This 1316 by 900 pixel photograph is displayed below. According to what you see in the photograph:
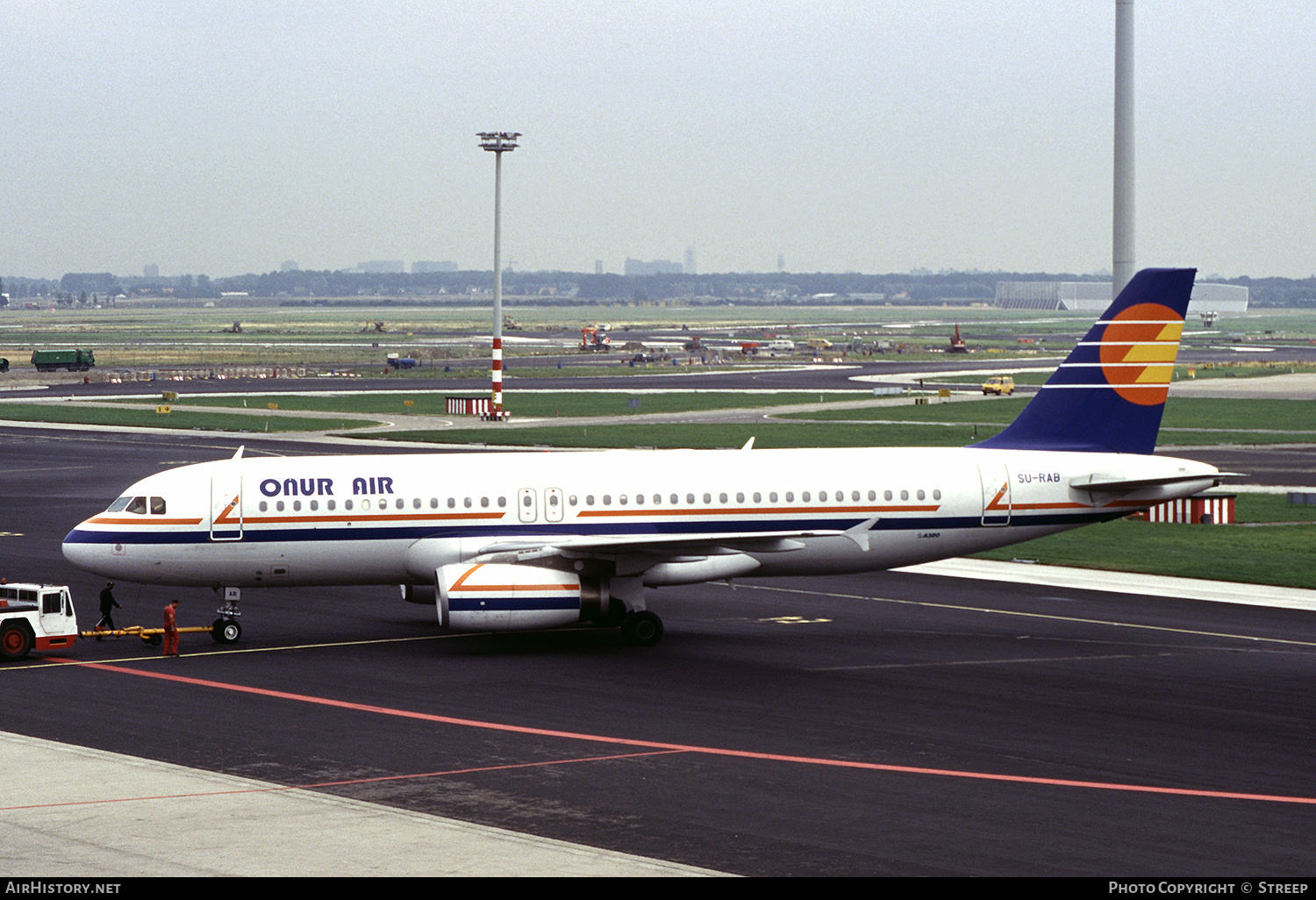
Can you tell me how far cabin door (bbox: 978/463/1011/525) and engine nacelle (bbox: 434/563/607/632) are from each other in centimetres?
1029

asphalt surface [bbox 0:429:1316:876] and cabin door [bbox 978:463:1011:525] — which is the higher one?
cabin door [bbox 978:463:1011:525]

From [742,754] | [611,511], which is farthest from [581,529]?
[742,754]

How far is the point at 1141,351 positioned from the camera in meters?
39.5

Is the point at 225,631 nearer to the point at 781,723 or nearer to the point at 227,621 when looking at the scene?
the point at 227,621

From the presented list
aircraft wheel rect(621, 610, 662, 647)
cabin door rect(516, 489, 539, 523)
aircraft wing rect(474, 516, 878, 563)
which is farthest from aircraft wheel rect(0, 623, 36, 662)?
aircraft wheel rect(621, 610, 662, 647)

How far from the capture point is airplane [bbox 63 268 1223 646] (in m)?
35.6

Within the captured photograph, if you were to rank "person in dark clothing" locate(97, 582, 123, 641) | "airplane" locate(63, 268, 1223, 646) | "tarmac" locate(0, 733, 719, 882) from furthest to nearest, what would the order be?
1. "person in dark clothing" locate(97, 582, 123, 641)
2. "airplane" locate(63, 268, 1223, 646)
3. "tarmac" locate(0, 733, 719, 882)

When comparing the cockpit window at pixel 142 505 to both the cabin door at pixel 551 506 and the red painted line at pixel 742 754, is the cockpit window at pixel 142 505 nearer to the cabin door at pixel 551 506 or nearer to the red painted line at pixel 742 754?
the red painted line at pixel 742 754

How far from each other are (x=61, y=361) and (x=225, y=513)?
139098mm

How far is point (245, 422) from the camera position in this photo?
101688 mm

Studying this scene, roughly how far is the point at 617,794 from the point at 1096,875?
7328mm

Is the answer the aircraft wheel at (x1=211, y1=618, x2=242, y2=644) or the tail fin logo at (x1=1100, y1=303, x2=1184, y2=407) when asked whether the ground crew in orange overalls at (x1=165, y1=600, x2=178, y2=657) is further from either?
the tail fin logo at (x1=1100, y1=303, x2=1184, y2=407)
